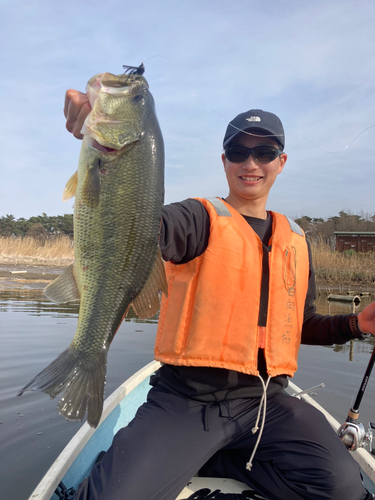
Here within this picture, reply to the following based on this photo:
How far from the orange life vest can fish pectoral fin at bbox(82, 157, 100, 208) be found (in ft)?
3.61

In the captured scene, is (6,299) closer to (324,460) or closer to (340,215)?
(324,460)

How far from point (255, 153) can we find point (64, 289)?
192 centimetres

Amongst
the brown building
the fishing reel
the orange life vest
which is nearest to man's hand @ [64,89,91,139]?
the orange life vest

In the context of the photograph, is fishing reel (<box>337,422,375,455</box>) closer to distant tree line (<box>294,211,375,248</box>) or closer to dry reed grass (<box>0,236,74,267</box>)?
dry reed grass (<box>0,236,74,267</box>)

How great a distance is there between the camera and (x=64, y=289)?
184cm

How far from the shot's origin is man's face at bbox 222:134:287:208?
303cm

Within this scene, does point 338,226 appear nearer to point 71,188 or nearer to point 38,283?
point 38,283

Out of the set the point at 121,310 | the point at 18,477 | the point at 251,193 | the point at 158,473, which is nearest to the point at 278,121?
the point at 251,193

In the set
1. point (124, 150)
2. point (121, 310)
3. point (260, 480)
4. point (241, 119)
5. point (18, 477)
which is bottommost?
point (18, 477)

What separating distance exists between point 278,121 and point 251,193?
26.2 inches

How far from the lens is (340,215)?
2160 inches

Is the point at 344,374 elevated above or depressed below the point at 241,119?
below

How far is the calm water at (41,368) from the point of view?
11.3ft

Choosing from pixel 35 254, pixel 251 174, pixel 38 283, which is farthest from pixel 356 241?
pixel 251 174
